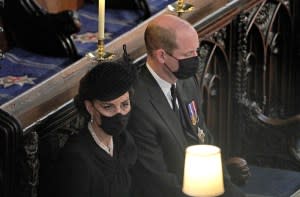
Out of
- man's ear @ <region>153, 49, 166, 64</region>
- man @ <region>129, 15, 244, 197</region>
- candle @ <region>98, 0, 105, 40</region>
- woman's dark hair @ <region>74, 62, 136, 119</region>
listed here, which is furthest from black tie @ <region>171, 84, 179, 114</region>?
woman's dark hair @ <region>74, 62, 136, 119</region>

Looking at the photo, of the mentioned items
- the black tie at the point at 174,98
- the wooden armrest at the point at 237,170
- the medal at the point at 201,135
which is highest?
the black tie at the point at 174,98

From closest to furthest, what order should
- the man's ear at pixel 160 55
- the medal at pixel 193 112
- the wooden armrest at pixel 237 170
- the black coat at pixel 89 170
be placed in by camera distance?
the black coat at pixel 89 170 < the man's ear at pixel 160 55 < the medal at pixel 193 112 < the wooden armrest at pixel 237 170

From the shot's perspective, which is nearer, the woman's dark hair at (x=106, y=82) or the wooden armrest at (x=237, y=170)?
the woman's dark hair at (x=106, y=82)

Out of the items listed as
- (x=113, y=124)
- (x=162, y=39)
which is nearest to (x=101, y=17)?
(x=162, y=39)

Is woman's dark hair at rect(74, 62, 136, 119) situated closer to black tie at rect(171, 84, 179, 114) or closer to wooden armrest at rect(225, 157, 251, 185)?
black tie at rect(171, 84, 179, 114)

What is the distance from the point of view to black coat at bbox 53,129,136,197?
5.27 meters

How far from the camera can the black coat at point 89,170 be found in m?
5.27

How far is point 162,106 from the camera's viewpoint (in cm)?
593

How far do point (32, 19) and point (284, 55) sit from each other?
2608 mm

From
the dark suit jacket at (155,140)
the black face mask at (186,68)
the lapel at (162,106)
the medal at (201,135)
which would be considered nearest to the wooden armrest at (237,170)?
the medal at (201,135)

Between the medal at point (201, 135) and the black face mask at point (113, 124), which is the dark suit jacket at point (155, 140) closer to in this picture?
the medal at point (201, 135)

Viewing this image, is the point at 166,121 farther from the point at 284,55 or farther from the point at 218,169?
the point at 284,55

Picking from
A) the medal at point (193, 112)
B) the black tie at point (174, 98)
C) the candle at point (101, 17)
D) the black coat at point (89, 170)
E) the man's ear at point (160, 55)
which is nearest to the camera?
the black coat at point (89, 170)

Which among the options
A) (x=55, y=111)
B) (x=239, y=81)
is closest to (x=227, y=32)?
(x=239, y=81)
